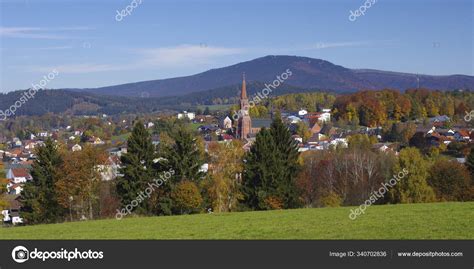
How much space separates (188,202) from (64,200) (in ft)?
21.9

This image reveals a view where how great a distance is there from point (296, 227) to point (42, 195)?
19.0 meters

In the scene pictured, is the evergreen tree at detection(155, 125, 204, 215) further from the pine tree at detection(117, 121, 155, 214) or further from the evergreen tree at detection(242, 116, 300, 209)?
the evergreen tree at detection(242, 116, 300, 209)

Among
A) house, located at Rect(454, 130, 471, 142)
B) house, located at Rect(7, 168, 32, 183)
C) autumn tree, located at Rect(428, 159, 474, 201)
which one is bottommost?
house, located at Rect(7, 168, 32, 183)

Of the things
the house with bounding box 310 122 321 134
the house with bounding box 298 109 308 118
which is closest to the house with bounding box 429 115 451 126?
the house with bounding box 310 122 321 134

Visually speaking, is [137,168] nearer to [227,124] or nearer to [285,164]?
[285,164]

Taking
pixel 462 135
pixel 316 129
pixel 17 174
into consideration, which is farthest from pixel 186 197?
pixel 316 129

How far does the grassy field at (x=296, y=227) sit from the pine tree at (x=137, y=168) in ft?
29.7

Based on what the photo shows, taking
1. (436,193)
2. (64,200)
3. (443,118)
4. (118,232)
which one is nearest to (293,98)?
(443,118)

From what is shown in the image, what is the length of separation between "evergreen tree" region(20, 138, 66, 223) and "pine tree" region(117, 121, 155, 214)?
355cm

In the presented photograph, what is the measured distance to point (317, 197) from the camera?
137 feet

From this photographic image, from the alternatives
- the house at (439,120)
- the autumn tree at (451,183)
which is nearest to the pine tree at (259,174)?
the autumn tree at (451,183)

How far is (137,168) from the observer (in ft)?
112

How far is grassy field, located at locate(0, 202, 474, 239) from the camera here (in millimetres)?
17000
